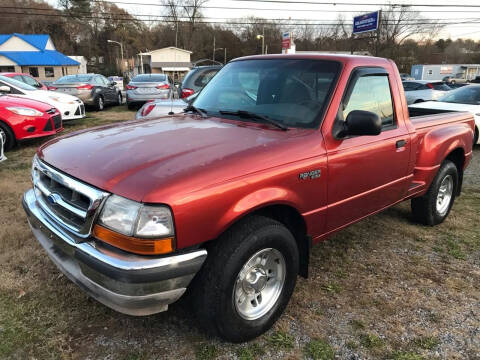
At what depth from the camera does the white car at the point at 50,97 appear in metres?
9.59

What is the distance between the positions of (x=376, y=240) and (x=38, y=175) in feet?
11.1

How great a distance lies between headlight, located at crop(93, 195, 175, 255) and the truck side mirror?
5.02 feet

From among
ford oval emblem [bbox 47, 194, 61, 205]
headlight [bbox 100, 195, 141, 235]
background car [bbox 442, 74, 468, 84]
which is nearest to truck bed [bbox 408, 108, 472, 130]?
headlight [bbox 100, 195, 141, 235]

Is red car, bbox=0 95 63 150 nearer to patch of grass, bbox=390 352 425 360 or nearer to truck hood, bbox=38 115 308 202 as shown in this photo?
truck hood, bbox=38 115 308 202

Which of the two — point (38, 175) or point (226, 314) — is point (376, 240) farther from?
point (38, 175)

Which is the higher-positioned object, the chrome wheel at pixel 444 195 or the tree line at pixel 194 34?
the tree line at pixel 194 34

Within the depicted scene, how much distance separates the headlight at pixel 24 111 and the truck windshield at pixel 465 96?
981 centimetres

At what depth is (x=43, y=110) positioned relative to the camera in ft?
25.4

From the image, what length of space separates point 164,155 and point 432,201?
11.3 feet

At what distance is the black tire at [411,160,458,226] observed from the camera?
4.30 meters

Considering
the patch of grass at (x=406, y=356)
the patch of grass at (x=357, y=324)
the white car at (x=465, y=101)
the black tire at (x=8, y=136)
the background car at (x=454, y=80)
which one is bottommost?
Result: the patch of grass at (x=406, y=356)

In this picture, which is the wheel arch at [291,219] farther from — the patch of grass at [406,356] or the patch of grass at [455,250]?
the patch of grass at [455,250]

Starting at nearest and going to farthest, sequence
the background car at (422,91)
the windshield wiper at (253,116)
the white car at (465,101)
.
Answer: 1. the windshield wiper at (253,116)
2. the white car at (465,101)
3. the background car at (422,91)

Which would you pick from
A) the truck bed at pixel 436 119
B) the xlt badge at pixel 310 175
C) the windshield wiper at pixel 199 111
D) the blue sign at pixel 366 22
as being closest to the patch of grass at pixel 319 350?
the xlt badge at pixel 310 175
